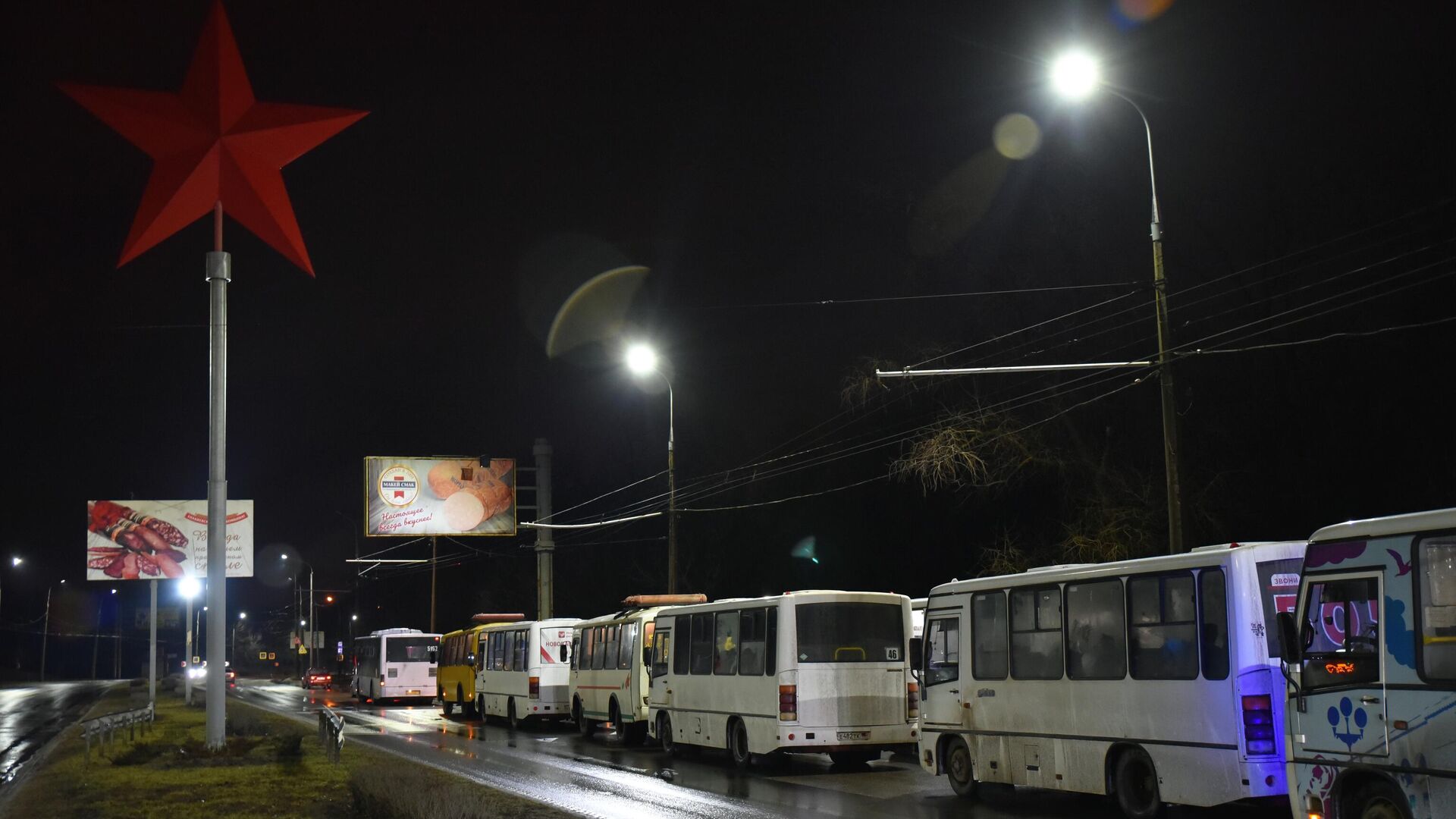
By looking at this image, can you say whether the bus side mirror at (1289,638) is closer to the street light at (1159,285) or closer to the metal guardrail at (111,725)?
the street light at (1159,285)

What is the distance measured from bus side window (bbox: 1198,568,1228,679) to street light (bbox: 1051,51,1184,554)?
18.8 ft

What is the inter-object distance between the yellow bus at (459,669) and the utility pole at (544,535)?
4.42m

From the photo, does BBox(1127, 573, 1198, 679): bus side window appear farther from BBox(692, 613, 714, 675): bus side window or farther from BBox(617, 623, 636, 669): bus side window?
BBox(617, 623, 636, 669): bus side window

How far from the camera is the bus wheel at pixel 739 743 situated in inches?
872

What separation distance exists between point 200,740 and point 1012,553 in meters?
18.0

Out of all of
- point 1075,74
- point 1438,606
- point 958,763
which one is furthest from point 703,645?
point 1438,606

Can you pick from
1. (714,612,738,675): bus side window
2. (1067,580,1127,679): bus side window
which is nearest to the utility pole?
(714,612,738,675): bus side window

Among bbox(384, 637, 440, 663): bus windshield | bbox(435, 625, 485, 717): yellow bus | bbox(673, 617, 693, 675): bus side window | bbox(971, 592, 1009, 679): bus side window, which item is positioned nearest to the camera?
bbox(971, 592, 1009, 679): bus side window

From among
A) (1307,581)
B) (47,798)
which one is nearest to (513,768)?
(47,798)

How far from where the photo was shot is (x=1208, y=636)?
13.0m

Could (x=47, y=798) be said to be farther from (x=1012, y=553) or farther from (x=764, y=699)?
(x=1012, y=553)

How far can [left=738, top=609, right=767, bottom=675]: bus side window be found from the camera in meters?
21.5

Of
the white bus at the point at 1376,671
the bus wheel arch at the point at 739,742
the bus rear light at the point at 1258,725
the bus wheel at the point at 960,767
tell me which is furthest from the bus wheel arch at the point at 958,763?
the white bus at the point at 1376,671

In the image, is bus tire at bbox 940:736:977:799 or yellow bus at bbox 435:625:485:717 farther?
yellow bus at bbox 435:625:485:717
